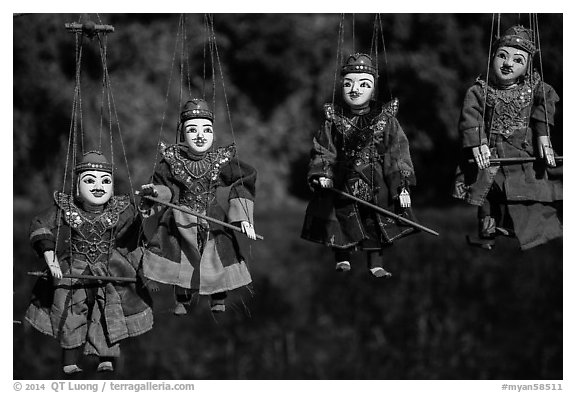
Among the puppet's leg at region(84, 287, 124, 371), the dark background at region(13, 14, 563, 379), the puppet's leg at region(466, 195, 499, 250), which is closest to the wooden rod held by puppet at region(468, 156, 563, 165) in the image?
the puppet's leg at region(466, 195, 499, 250)

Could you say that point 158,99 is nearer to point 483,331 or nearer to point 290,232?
point 290,232

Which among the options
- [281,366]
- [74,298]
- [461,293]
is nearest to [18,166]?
[281,366]

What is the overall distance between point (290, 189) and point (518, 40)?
10.9 m

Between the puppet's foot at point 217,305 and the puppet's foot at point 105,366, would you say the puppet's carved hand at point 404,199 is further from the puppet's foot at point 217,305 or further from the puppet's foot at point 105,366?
A: the puppet's foot at point 105,366

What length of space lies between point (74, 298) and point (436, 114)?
8132 mm

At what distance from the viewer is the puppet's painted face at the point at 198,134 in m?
10.5

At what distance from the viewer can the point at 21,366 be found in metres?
19.1

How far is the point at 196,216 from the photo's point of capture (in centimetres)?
1037

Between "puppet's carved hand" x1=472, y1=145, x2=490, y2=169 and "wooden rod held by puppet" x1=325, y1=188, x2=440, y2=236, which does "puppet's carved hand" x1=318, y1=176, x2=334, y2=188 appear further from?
"puppet's carved hand" x1=472, y1=145, x2=490, y2=169

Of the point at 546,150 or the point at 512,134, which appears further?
the point at 512,134

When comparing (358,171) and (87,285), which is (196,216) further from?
(358,171)

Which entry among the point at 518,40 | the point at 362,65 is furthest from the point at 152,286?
the point at 518,40

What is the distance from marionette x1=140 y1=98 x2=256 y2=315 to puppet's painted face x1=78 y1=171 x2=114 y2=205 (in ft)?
0.86

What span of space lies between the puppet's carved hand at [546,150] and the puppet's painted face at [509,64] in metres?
0.39
